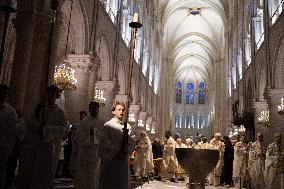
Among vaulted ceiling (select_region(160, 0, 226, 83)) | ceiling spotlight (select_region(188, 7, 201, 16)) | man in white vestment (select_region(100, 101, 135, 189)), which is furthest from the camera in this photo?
ceiling spotlight (select_region(188, 7, 201, 16))

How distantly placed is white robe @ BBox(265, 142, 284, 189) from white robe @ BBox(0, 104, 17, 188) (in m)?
6.32

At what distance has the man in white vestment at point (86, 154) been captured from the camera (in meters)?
5.41

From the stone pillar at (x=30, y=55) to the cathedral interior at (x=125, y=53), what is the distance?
0.08ft

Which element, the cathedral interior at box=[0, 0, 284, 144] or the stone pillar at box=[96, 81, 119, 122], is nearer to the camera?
the cathedral interior at box=[0, 0, 284, 144]

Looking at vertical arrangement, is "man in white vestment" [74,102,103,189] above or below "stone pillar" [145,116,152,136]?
below

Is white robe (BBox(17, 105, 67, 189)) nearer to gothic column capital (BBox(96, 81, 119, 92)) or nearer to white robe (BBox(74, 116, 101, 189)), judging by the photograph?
white robe (BBox(74, 116, 101, 189))

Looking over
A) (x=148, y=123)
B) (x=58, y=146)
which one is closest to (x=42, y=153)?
(x=58, y=146)

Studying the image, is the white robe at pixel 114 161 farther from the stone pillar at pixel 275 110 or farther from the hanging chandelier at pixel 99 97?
the stone pillar at pixel 275 110

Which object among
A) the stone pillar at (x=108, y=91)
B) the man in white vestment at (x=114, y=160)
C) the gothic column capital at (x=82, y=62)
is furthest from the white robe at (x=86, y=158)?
the stone pillar at (x=108, y=91)

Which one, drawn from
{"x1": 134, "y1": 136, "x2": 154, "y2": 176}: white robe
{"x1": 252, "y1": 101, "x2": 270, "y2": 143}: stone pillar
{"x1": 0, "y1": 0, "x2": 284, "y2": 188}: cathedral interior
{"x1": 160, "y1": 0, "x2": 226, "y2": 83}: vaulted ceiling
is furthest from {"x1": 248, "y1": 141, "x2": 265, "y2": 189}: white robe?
{"x1": 160, "y1": 0, "x2": 226, "y2": 83}: vaulted ceiling

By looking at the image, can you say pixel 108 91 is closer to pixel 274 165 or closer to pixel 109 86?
pixel 109 86

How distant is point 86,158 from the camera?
5480mm

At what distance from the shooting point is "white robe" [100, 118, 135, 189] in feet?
15.0

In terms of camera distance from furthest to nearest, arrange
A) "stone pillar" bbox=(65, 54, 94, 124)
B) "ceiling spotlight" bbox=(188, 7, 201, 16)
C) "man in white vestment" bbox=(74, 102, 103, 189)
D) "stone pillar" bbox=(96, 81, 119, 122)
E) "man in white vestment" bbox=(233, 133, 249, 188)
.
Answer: "ceiling spotlight" bbox=(188, 7, 201, 16)
"stone pillar" bbox=(96, 81, 119, 122)
"stone pillar" bbox=(65, 54, 94, 124)
"man in white vestment" bbox=(233, 133, 249, 188)
"man in white vestment" bbox=(74, 102, 103, 189)
